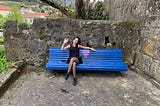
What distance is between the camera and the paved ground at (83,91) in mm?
4080

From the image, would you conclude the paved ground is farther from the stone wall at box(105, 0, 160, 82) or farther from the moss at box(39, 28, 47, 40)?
the moss at box(39, 28, 47, 40)

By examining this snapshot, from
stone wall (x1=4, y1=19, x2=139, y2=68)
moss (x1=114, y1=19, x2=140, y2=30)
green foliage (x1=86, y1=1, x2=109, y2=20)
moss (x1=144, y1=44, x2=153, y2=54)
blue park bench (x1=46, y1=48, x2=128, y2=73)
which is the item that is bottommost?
blue park bench (x1=46, y1=48, x2=128, y2=73)

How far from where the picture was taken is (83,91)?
15.1 ft

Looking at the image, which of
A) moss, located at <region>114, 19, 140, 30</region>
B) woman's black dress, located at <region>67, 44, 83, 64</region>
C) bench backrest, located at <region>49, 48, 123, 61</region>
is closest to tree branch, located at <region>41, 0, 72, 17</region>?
moss, located at <region>114, 19, 140, 30</region>

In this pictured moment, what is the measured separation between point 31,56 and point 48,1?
3916mm

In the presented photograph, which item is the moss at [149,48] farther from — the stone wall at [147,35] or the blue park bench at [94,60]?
the blue park bench at [94,60]

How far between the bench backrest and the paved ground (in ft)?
1.53

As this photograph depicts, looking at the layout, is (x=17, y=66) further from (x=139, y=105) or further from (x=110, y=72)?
(x=139, y=105)

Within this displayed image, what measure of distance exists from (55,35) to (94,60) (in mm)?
1311

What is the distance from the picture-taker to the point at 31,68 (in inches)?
238

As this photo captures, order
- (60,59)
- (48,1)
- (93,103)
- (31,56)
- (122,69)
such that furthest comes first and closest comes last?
(48,1) → (31,56) → (60,59) → (122,69) → (93,103)

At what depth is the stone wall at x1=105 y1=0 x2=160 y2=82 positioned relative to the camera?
16.7 feet

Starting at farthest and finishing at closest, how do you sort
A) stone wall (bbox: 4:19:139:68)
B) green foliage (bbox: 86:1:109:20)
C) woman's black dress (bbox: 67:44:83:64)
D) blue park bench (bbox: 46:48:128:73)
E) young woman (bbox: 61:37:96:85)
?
1. green foliage (bbox: 86:1:109:20)
2. stone wall (bbox: 4:19:139:68)
3. woman's black dress (bbox: 67:44:83:64)
4. blue park bench (bbox: 46:48:128:73)
5. young woman (bbox: 61:37:96:85)

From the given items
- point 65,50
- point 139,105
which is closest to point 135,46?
point 65,50
